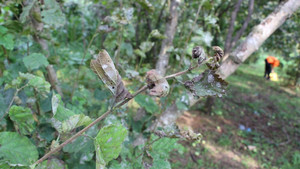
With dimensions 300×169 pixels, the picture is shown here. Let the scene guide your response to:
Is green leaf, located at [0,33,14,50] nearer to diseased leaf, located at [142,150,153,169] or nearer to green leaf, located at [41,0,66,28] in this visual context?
green leaf, located at [41,0,66,28]

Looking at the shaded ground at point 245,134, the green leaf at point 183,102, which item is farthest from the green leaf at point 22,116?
the shaded ground at point 245,134

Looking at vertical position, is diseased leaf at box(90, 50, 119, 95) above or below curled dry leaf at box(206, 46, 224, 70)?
below

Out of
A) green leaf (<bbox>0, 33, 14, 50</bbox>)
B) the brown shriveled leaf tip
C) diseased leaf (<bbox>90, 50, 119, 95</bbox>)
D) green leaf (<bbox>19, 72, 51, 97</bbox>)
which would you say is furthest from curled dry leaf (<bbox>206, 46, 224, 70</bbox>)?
green leaf (<bbox>0, 33, 14, 50</bbox>)

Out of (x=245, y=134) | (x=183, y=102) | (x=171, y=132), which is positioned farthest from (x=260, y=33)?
(x=245, y=134)

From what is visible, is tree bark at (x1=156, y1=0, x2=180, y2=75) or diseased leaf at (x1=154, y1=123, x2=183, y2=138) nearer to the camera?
diseased leaf at (x1=154, y1=123, x2=183, y2=138)

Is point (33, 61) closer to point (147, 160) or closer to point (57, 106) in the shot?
point (57, 106)
